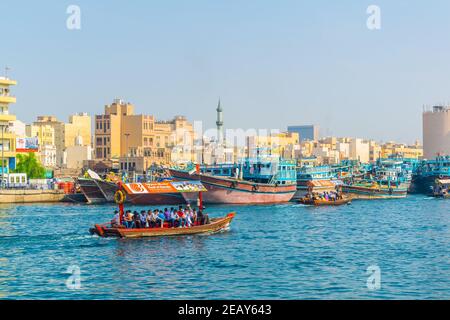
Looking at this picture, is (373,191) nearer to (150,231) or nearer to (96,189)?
(96,189)

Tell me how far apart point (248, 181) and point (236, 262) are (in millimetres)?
56447

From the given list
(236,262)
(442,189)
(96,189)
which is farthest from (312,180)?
(236,262)

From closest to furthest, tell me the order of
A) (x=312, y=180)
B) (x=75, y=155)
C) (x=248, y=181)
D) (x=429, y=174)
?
(x=248, y=181), (x=312, y=180), (x=429, y=174), (x=75, y=155)

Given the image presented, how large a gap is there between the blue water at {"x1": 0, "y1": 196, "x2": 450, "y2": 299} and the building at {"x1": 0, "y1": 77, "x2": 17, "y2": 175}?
40.2m

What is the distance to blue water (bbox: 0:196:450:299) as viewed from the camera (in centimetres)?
2834

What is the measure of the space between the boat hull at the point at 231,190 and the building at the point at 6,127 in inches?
910

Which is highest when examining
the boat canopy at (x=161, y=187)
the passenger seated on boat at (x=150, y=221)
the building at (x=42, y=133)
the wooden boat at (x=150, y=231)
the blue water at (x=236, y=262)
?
the building at (x=42, y=133)

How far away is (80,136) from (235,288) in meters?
150

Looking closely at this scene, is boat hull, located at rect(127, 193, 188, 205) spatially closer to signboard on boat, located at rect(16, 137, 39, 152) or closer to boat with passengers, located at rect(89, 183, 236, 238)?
signboard on boat, located at rect(16, 137, 39, 152)

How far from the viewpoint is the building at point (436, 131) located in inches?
6240

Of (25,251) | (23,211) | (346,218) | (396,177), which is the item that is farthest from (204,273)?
(396,177)

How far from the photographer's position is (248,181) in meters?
92.3

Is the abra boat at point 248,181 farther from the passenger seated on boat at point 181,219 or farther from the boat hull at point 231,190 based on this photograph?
the passenger seated on boat at point 181,219

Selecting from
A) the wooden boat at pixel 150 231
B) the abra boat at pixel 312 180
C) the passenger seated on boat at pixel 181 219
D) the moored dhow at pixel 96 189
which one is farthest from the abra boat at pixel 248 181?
the passenger seated on boat at pixel 181 219
